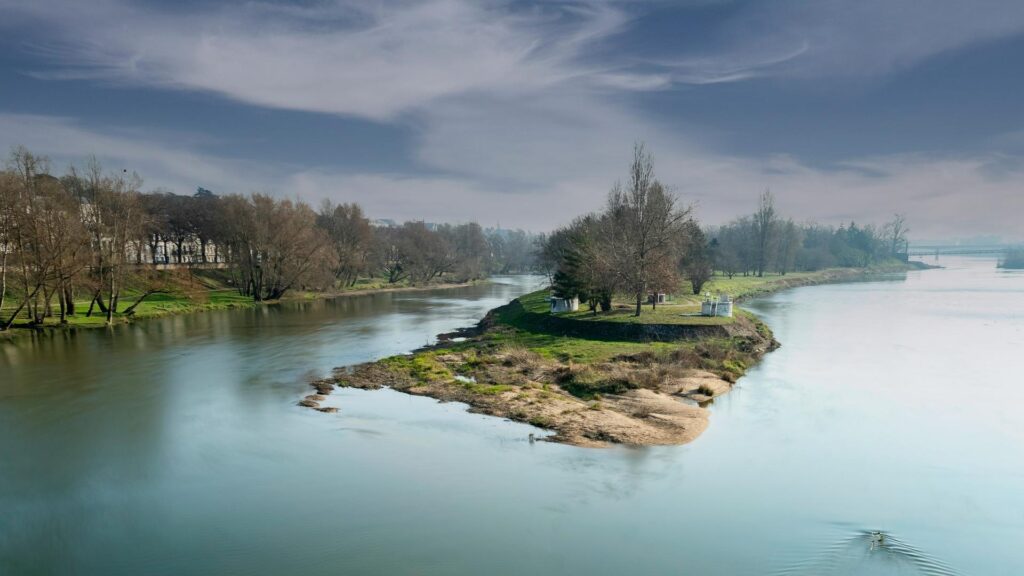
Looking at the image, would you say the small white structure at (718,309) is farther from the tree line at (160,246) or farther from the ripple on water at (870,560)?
the tree line at (160,246)

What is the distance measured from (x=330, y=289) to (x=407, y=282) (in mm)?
18758

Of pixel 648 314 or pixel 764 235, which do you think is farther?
pixel 764 235

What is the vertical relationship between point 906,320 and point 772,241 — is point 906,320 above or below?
below

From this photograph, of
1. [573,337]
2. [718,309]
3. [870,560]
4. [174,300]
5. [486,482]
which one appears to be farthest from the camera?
[174,300]

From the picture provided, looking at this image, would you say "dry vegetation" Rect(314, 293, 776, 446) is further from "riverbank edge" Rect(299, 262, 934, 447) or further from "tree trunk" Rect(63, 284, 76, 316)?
"tree trunk" Rect(63, 284, 76, 316)

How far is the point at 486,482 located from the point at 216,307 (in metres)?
54.8

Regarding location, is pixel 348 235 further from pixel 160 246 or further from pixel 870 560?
pixel 870 560

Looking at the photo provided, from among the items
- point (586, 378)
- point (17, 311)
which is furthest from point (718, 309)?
point (17, 311)

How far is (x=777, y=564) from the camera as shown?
37.0 ft

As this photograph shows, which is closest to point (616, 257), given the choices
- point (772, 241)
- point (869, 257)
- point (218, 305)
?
point (218, 305)

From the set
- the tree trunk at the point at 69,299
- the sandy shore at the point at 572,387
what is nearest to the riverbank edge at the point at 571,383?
the sandy shore at the point at 572,387

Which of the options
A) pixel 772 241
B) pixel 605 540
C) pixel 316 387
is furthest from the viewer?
pixel 772 241

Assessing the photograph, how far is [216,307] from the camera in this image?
6078cm

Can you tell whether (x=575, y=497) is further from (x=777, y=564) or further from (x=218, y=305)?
(x=218, y=305)
